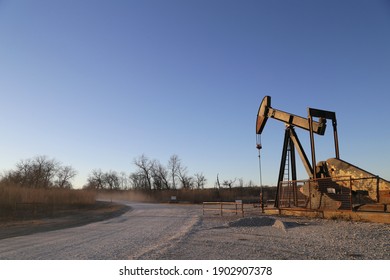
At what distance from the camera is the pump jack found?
13.8 metres

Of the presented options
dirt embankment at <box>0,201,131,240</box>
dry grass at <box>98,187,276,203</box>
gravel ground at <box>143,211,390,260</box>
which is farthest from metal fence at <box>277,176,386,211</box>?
dry grass at <box>98,187,276,203</box>

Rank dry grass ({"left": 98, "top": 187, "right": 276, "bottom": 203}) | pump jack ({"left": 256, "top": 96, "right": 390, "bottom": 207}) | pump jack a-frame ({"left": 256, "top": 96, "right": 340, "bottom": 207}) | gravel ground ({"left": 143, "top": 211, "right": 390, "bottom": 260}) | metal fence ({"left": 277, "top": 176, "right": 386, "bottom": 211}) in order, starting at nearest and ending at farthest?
gravel ground ({"left": 143, "top": 211, "right": 390, "bottom": 260}) < metal fence ({"left": 277, "top": 176, "right": 386, "bottom": 211}) < pump jack ({"left": 256, "top": 96, "right": 390, "bottom": 207}) < pump jack a-frame ({"left": 256, "top": 96, "right": 340, "bottom": 207}) < dry grass ({"left": 98, "top": 187, "right": 276, "bottom": 203})

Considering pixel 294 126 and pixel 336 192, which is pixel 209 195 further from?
pixel 336 192

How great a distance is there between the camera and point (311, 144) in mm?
15641

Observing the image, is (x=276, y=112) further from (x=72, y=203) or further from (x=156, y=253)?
(x=72, y=203)

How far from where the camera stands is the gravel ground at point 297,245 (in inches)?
282

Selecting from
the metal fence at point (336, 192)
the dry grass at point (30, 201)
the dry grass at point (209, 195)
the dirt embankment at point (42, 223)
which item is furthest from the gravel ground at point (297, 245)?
the dry grass at point (209, 195)

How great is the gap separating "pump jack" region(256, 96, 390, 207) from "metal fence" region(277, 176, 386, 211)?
0.63 ft

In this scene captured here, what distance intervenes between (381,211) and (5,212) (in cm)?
2502

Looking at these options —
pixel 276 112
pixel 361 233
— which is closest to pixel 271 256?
pixel 361 233

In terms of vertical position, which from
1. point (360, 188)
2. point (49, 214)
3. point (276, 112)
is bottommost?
point (49, 214)

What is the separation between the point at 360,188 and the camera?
12.9m

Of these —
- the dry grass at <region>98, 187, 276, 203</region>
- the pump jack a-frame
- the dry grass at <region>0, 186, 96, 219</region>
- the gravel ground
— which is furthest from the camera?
the dry grass at <region>98, 187, 276, 203</region>

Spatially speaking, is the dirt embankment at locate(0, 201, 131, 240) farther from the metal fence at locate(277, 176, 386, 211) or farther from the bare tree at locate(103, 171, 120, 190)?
the bare tree at locate(103, 171, 120, 190)
